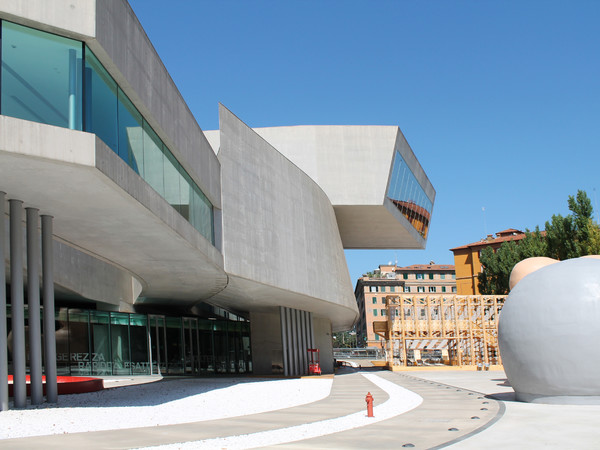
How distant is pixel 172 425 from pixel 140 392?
1039 cm

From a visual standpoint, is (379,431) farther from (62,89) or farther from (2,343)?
(62,89)

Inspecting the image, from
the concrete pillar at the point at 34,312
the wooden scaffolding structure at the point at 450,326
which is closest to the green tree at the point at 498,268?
the wooden scaffolding structure at the point at 450,326

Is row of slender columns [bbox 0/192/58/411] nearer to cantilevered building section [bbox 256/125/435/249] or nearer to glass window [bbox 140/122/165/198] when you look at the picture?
glass window [bbox 140/122/165/198]

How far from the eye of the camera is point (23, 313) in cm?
1505

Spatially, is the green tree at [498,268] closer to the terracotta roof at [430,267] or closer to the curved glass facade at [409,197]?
the curved glass facade at [409,197]

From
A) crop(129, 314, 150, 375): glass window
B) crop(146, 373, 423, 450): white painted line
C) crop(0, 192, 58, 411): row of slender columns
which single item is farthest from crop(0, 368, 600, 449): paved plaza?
crop(129, 314, 150, 375): glass window

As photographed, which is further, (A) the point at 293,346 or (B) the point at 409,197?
(B) the point at 409,197

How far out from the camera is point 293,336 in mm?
36062

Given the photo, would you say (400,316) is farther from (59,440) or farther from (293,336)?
(59,440)

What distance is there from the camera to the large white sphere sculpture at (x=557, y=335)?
13914 millimetres

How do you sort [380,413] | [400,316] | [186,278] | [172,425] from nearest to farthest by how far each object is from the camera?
[172,425]
[380,413]
[186,278]
[400,316]

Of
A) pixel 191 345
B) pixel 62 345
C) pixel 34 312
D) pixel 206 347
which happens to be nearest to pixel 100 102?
pixel 34 312

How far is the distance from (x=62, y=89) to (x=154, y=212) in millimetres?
4140

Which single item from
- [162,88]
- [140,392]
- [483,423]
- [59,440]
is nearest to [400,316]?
[140,392]
